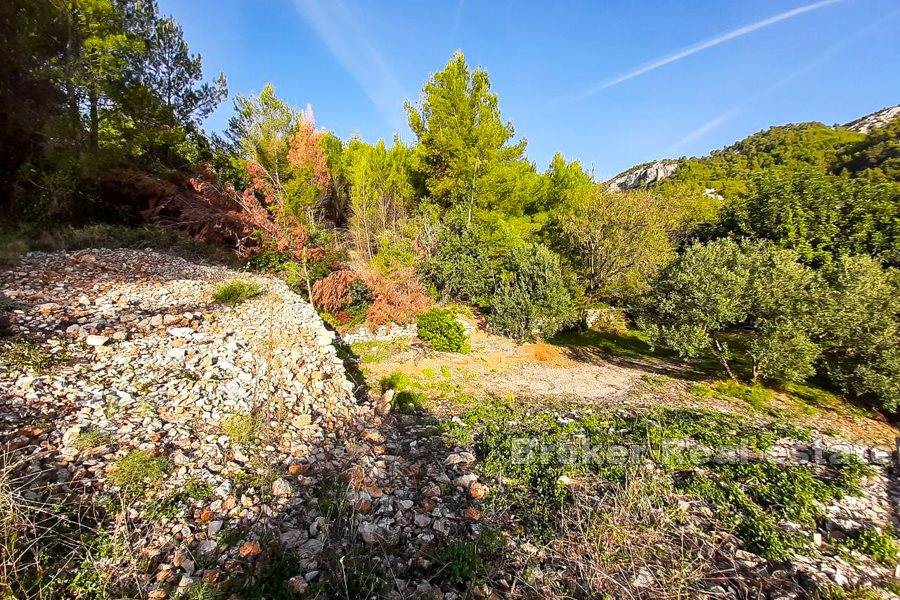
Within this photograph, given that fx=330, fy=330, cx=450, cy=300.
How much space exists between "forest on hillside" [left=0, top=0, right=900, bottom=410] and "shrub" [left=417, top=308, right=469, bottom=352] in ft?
3.90

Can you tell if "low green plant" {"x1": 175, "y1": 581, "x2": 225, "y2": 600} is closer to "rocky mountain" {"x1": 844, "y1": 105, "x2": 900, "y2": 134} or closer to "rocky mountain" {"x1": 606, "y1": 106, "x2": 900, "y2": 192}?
"rocky mountain" {"x1": 606, "y1": 106, "x2": 900, "y2": 192}

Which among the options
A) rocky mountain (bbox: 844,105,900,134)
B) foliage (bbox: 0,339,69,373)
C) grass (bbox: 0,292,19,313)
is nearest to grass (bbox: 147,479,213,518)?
foliage (bbox: 0,339,69,373)

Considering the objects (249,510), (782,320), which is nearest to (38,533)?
(249,510)

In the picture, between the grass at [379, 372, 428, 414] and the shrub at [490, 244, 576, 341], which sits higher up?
the shrub at [490, 244, 576, 341]

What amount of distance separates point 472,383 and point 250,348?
5100 mm

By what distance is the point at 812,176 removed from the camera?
518 inches

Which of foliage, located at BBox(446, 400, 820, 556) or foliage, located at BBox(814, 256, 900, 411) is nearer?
foliage, located at BBox(446, 400, 820, 556)

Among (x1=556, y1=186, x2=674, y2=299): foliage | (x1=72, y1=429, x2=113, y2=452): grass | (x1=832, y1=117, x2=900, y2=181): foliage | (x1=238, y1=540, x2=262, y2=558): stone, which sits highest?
(x1=832, y1=117, x2=900, y2=181): foliage

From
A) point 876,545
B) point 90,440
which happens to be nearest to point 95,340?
point 90,440

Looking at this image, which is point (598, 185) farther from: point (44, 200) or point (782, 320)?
point (44, 200)

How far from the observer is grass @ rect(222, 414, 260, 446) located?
422 centimetres

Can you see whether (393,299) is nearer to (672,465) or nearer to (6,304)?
(6,304)

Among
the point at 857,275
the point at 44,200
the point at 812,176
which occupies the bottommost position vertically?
the point at 857,275

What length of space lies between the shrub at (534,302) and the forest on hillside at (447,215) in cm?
8
